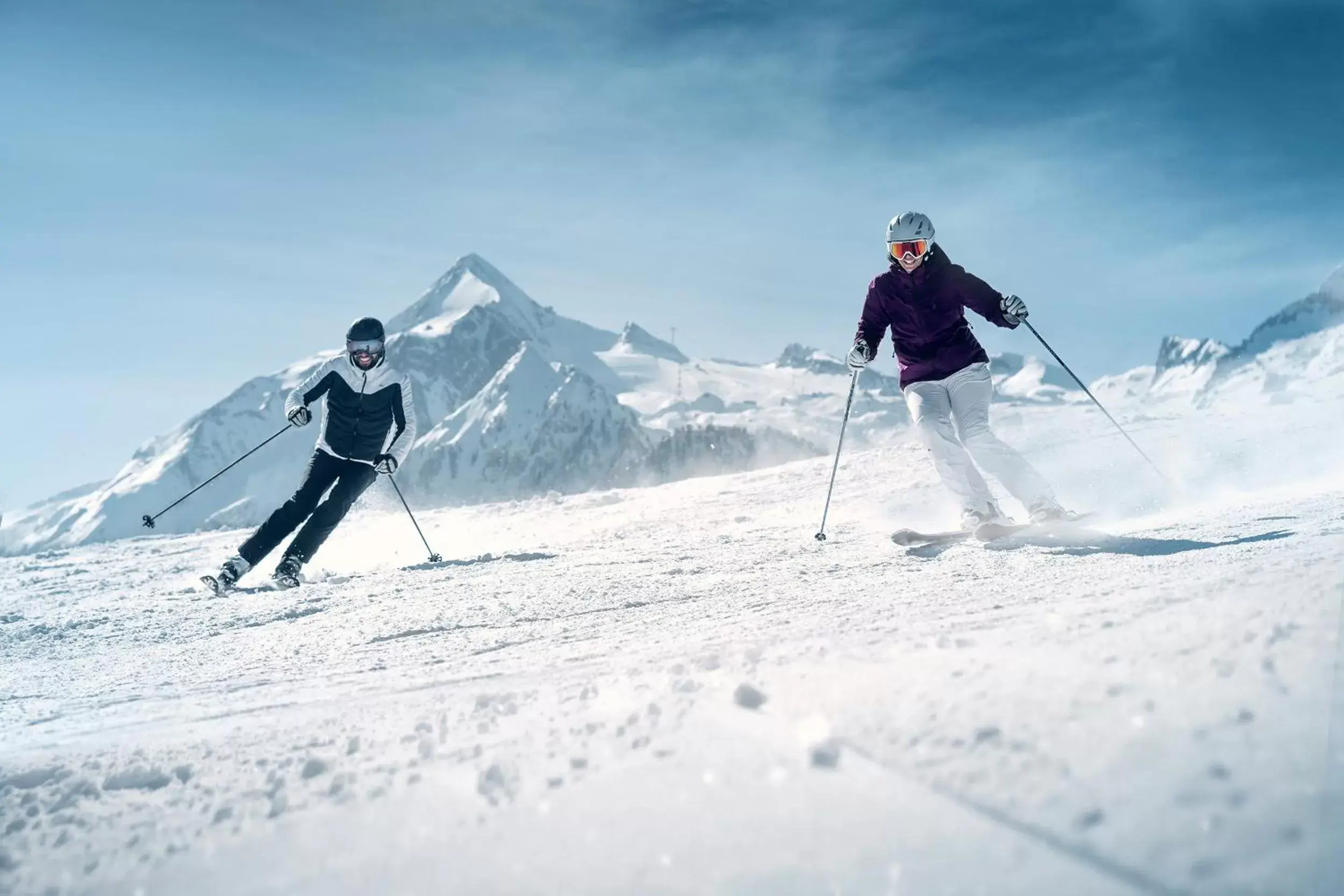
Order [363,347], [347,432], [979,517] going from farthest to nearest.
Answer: [363,347] < [347,432] < [979,517]

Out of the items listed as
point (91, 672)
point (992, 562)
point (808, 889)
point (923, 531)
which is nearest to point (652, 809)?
point (808, 889)

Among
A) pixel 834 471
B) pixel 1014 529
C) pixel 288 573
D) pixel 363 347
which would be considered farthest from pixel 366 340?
pixel 1014 529

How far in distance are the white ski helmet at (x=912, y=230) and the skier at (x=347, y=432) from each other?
5.30m

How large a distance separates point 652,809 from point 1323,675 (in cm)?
141

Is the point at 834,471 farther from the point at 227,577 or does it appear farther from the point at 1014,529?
the point at 227,577

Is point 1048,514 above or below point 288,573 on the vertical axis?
above

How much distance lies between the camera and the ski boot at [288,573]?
23.4ft

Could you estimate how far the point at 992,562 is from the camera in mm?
4570

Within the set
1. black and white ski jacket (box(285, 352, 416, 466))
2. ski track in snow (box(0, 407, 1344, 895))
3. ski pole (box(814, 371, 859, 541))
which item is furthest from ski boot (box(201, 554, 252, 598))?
ski pole (box(814, 371, 859, 541))

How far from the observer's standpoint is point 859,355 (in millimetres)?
7141

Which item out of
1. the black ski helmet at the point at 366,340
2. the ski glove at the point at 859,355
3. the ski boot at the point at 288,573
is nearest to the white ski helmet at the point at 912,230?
the ski glove at the point at 859,355

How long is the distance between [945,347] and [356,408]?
592 centimetres

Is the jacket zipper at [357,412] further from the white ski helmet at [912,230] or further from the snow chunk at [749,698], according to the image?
the snow chunk at [749,698]

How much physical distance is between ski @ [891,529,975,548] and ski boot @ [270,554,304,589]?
517cm
